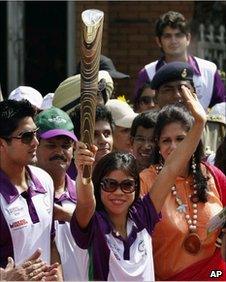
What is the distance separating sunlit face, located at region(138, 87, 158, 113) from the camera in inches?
322

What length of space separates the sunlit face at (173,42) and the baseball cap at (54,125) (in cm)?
230

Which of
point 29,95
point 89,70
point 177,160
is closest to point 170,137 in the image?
point 177,160

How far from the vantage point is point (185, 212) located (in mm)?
6160

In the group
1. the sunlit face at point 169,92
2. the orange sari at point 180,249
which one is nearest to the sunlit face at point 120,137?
the sunlit face at point 169,92

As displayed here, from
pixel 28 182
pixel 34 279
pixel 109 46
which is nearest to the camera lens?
pixel 34 279

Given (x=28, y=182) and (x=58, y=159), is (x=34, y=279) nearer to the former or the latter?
(x=28, y=182)

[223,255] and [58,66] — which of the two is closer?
[223,255]

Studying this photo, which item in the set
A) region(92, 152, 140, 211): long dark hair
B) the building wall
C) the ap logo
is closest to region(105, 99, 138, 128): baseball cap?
region(92, 152, 140, 211): long dark hair

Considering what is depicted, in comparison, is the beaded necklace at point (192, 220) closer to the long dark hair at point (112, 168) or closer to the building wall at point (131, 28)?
the long dark hair at point (112, 168)

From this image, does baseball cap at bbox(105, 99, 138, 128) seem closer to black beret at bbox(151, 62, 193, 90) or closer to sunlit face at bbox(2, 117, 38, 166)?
black beret at bbox(151, 62, 193, 90)

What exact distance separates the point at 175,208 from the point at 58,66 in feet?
18.6

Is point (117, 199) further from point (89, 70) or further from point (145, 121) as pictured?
point (145, 121)

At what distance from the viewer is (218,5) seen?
486 inches

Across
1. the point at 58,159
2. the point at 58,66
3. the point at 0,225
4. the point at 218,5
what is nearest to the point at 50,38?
the point at 58,66
